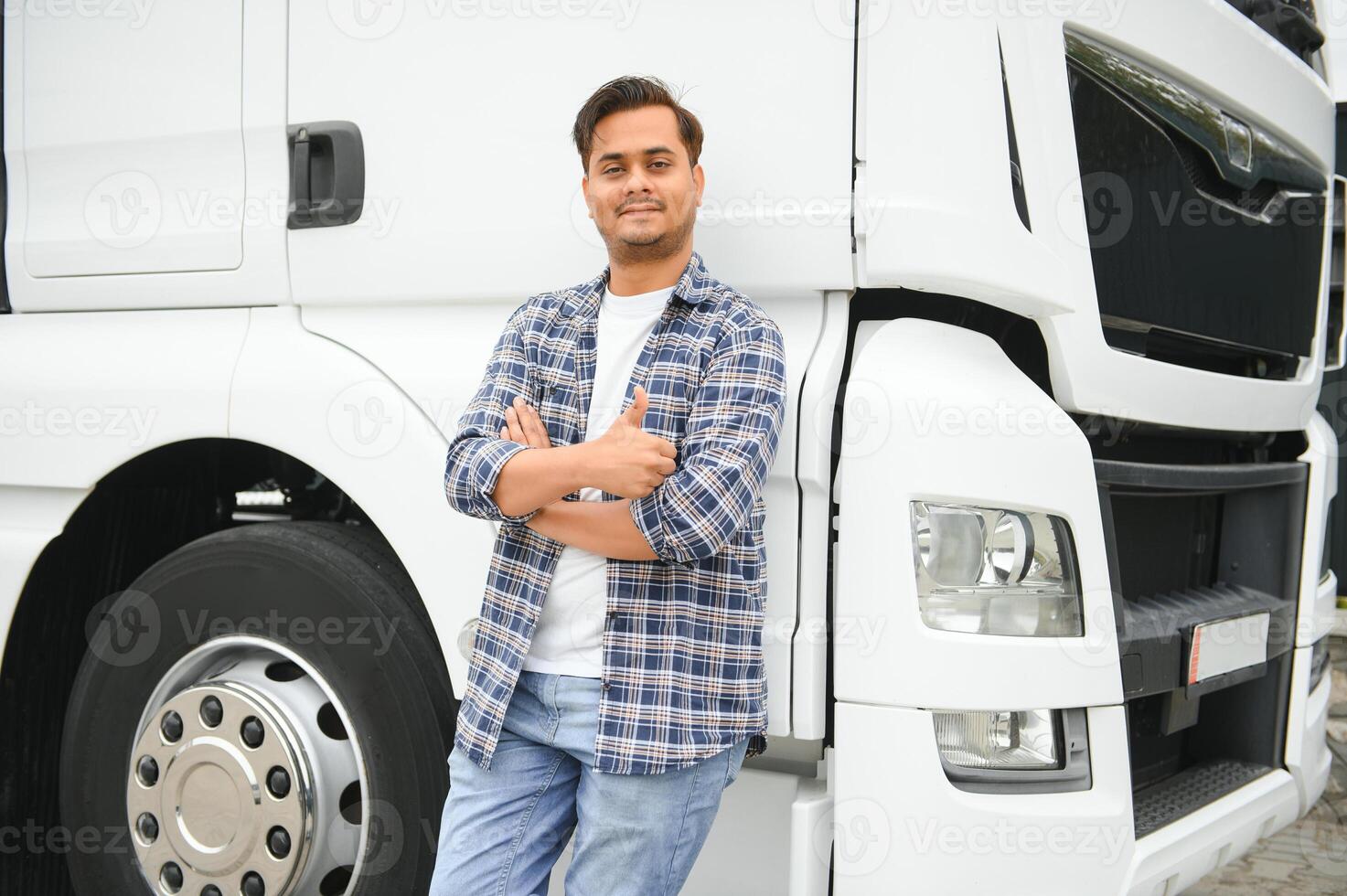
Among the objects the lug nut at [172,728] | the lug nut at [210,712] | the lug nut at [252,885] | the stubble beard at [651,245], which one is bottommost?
the lug nut at [252,885]

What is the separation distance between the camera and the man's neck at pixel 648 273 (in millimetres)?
1955

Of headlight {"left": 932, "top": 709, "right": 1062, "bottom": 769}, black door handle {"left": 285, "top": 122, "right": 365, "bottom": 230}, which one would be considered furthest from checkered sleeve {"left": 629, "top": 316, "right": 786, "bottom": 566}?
black door handle {"left": 285, "top": 122, "right": 365, "bottom": 230}

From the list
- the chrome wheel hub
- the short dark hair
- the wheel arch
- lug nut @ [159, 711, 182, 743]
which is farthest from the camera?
the wheel arch

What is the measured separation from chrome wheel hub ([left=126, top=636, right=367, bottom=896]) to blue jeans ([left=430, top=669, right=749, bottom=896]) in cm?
37

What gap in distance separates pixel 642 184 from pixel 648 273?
0.17 m

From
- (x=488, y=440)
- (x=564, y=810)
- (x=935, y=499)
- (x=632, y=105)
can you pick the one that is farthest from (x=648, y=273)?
(x=564, y=810)

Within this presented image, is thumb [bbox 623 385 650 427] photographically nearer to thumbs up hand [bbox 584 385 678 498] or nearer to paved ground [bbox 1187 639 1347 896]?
thumbs up hand [bbox 584 385 678 498]

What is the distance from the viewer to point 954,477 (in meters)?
1.77

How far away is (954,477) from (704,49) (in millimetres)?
853

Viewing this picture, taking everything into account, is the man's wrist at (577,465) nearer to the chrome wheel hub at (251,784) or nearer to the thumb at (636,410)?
the thumb at (636,410)

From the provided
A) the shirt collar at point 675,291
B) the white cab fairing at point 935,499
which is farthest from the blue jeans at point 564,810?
the shirt collar at point 675,291

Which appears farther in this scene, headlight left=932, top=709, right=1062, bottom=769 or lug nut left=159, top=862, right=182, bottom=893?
lug nut left=159, top=862, right=182, bottom=893

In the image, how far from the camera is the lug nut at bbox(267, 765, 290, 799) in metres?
2.22

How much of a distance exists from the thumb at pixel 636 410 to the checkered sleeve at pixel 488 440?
0.20m
